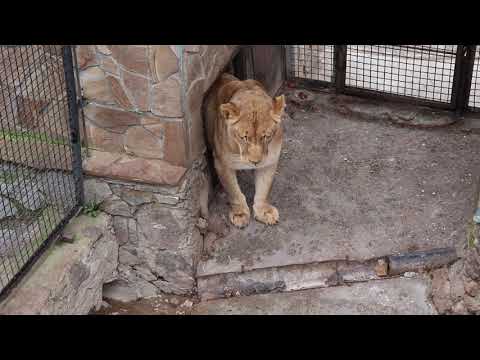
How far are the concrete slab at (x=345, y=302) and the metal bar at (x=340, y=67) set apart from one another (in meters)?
2.66

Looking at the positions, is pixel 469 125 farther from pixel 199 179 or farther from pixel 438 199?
pixel 199 179

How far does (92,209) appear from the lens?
333 inches

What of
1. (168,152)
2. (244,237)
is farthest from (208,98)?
(244,237)

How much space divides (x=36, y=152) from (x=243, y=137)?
5.96ft

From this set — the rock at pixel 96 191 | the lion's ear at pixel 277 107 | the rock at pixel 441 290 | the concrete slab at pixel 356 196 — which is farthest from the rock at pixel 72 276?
the rock at pixel 441 290

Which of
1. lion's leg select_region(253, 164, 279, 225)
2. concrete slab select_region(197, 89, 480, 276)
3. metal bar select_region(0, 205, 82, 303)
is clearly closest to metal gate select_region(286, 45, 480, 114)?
concrete slab select_region(197, 89, 480, 276)

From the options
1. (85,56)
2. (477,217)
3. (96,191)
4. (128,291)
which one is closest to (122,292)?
(128,291)

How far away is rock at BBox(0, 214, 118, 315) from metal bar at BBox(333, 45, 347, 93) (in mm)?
3145

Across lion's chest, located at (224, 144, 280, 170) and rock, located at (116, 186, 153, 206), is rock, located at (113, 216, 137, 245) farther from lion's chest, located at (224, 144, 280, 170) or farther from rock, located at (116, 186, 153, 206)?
lion's chest, located at (224, 144, 280, 170)

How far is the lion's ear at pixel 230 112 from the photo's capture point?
7.90 m

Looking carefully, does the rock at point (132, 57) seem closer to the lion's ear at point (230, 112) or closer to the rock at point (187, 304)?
the lion's ear at point (230, 112)

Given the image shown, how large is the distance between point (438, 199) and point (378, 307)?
1.32 metres

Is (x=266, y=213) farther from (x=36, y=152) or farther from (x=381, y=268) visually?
(x=36, y=152)

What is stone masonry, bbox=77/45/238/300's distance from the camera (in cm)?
770
